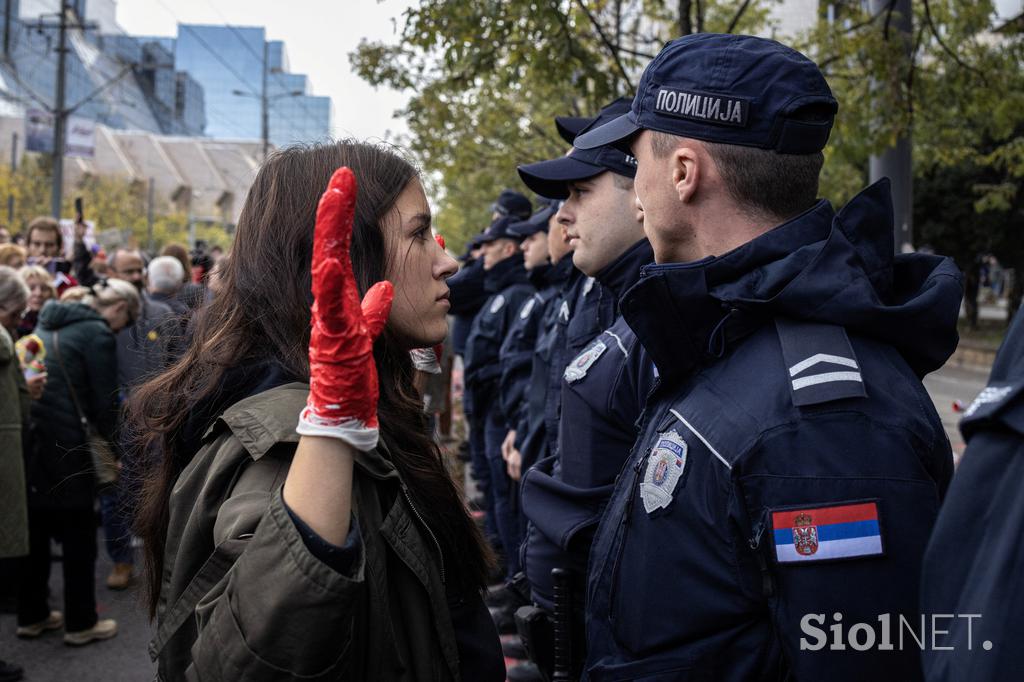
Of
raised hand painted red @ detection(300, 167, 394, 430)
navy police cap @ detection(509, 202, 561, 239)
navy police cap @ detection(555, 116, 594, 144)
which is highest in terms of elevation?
navy police cap @ detection(555, 116, 594, 144)

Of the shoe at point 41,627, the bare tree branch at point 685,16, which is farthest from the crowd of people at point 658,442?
the shoe at point 41,627

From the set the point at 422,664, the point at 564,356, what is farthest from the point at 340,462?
the point at 564,356

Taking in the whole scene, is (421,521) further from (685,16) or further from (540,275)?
(540,275)

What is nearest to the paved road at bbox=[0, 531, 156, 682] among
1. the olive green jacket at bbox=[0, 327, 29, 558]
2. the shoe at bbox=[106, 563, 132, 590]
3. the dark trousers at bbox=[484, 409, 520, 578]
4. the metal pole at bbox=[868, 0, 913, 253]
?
the shoe at bbox=[106, 563, 132, 590]

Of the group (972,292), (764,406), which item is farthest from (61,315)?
(972,292)

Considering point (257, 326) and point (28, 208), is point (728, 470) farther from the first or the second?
point (28, 208)

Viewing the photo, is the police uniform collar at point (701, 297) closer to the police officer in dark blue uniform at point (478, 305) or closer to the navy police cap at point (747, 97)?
the navy police cap at point (747, 97)

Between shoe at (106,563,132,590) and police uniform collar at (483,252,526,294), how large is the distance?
3.23m

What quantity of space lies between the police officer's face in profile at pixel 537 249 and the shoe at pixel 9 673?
3495 millimetres

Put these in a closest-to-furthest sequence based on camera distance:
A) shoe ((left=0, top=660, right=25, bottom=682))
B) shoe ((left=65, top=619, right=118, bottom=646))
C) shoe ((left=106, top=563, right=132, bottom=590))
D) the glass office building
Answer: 1. shoe ((left=0, top=660, right=25, bottom=682))
2. shoe ((left=65, top=619, right=118, bottom=646))
3. shoe ((left=106, top=563, right=132, bottom=590))
4. the glass office building

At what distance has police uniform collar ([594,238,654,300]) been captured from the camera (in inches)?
122

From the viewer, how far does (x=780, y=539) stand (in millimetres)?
1491

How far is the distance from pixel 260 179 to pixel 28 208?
132ft

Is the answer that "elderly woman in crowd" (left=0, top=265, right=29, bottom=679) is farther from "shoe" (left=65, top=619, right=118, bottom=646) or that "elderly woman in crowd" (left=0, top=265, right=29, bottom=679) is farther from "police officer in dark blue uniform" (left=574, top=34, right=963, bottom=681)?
"police officer in dark blue uniform" (left=574, top=34, right=963, bottom=681)
